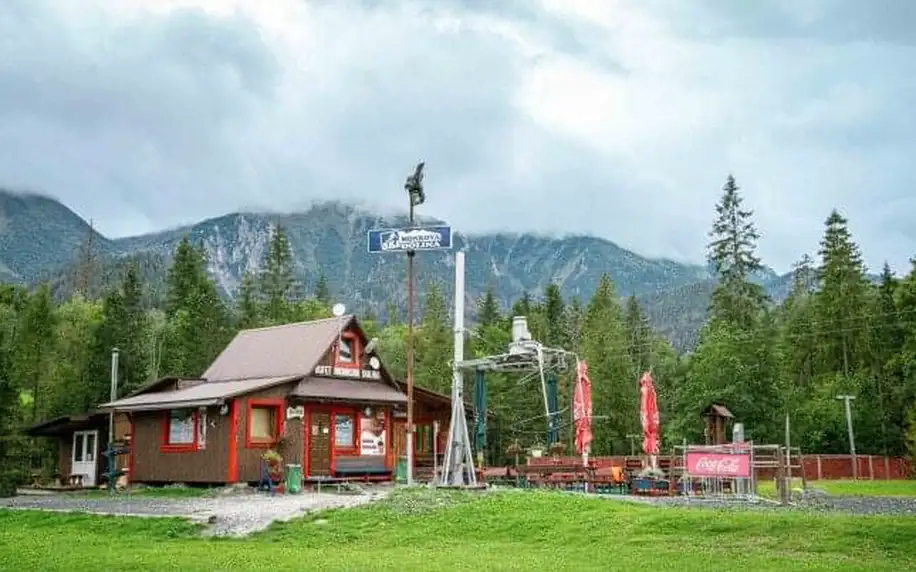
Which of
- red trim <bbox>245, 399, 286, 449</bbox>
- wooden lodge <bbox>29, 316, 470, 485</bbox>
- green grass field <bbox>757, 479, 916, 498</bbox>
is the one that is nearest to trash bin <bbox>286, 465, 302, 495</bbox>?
wooden lodge <bbox>29, 316, 470, 485</bbox>

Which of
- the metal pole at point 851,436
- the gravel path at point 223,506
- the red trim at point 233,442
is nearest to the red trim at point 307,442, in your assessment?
the red trim at point 233,442

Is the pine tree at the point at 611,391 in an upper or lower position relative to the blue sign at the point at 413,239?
lower

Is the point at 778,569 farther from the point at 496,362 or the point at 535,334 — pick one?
the point at 535,334

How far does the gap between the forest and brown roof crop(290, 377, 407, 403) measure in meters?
7.20

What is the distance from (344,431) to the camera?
31641 mm

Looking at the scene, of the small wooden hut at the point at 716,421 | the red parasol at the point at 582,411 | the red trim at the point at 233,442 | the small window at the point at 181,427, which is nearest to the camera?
the red parasol at the point at 582,411

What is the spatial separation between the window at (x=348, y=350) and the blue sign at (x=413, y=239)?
8.80 metres

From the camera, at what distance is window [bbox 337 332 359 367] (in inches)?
1286

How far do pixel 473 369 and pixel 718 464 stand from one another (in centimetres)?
772

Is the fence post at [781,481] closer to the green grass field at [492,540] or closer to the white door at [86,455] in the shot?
the green grass field at [492,540]

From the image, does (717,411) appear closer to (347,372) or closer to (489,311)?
(347,372)

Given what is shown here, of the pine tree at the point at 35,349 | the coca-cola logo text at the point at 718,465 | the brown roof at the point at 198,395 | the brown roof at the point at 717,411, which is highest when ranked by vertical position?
the pine tree at the point at 35,349

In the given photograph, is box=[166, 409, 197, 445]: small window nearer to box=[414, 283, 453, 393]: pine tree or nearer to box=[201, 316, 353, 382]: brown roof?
box=[201, 316, 353, 382]: brown roof

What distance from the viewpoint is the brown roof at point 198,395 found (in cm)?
2892
